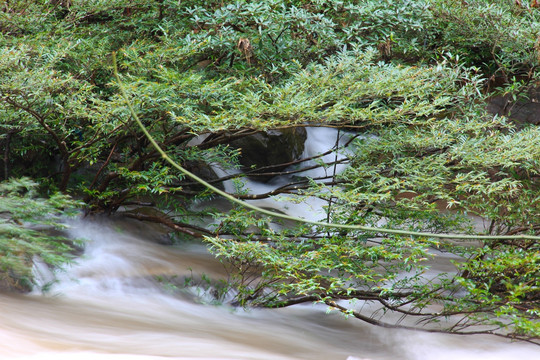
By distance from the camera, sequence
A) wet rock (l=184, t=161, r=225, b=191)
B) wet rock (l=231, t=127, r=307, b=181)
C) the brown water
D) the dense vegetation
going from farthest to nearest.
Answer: wet rock (l=231, t=127, r=307, b=181) < wet rock (l=184, t=161, r=225, b=191) < the dense vegetation < the brown water

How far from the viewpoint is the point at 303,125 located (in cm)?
426

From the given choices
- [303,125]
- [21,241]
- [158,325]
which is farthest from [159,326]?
[303,125]

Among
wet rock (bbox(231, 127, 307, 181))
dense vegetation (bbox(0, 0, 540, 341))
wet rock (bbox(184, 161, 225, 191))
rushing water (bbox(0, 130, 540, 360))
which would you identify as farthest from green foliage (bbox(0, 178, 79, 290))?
wet rock (bbox(231, 127, 307, 181))

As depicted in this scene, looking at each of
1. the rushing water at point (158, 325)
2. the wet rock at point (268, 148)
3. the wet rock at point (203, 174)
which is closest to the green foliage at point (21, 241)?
the rushing water at point (158, 325)

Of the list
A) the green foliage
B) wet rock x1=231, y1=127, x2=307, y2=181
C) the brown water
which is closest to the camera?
the brown water

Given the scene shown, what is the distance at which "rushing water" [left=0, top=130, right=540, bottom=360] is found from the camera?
3.04m

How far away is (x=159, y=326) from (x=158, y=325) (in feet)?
0.08

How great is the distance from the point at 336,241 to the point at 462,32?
3.54 metres

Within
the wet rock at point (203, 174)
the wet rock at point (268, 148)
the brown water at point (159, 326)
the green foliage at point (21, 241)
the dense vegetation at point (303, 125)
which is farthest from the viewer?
the wet rock at point (268, 148)

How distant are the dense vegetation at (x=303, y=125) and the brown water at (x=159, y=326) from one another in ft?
0.66

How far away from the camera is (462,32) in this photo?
607cm

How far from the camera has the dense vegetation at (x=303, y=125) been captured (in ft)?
12.7

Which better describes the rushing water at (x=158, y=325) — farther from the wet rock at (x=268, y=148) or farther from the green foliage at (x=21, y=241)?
the wet rock at (x=268, y=148)

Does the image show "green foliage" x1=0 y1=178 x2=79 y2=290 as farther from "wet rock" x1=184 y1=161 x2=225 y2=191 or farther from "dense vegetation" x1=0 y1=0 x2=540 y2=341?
"wet rock" x1=184 y1=161 x2=225 y2=191
